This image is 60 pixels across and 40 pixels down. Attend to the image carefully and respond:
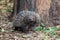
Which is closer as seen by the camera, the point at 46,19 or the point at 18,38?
the point at 18,38

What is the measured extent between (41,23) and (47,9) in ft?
1.85

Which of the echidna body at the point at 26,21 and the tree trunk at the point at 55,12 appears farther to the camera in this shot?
the tree trunk at the point at 55,12

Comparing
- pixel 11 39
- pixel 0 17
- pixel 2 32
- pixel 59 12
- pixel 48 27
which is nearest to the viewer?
pixel 11 39

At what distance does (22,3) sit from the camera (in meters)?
6.30

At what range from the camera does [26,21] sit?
577cm

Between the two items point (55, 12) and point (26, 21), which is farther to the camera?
point (55, 12)

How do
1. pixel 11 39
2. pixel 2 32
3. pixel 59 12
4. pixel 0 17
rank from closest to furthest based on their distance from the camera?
1. pixel 11 39
2. pixel 2 32
3. pixel 59 12
4. pixel 0 17

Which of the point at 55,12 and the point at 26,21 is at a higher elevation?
the point at 55,12

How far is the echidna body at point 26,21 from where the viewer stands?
5.79 meters

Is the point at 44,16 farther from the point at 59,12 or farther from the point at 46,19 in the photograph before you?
the point at 59,12

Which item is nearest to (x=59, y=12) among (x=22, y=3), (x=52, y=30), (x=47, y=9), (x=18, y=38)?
(x=47, y=9)

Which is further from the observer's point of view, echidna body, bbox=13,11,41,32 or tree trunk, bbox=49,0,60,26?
tree trunk, bbox=49,0,60,26

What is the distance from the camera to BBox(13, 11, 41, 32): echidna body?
19.0ft

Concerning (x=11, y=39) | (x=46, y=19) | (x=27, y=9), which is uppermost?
(x=27, y=9)
